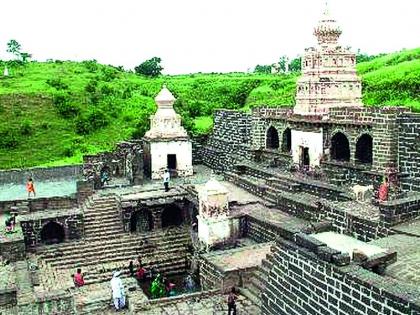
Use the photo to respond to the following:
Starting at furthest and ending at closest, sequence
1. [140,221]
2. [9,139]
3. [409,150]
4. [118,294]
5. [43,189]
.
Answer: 1. [9,139]
2. [43,189]
3. [140,221]
4. [409,150]
5. [118,294]

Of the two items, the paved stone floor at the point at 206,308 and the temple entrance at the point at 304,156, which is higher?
the temple entrance at the point at 304,156

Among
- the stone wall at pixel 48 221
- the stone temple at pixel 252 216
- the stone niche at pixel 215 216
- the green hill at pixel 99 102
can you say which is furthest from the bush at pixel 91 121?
the stone niche at pixel 215 216

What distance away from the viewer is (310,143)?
20188 millimetres

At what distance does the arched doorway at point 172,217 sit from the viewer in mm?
20328

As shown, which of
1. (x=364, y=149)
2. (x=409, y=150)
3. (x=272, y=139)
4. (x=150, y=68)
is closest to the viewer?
(x=409, y=150)

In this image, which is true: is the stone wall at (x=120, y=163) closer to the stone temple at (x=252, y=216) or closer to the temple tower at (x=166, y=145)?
the stone temple at (x=252, y=216)

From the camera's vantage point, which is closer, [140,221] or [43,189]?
[140,221]

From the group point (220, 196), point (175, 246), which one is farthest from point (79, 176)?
point (220, 196)

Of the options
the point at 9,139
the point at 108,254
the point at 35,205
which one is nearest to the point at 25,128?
the point at 9,139

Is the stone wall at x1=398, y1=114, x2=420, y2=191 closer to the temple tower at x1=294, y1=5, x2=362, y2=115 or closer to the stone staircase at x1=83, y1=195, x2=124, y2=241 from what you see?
the temple tower at x1=294, y1=5, x2=362, y2=115

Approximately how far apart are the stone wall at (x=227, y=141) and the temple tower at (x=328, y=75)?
4628mm

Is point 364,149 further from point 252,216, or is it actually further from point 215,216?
point 215,216

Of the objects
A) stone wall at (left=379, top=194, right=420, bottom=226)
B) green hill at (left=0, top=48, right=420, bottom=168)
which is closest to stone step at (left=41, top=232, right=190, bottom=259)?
stone wall at (left=379, top=194, right=420, bottom=226)

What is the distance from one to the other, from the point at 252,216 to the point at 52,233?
7163 mm
